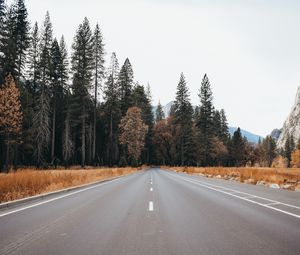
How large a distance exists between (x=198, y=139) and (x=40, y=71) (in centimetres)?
4644

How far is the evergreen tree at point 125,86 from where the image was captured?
72.8 metres

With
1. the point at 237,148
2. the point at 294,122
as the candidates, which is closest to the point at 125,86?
the point at 237,148

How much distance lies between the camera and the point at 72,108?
4962cm

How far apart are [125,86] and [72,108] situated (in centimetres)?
2587

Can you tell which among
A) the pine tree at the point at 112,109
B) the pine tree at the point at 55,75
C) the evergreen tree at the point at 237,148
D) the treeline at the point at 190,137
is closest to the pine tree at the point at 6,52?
the pine tree at the point at 55,75

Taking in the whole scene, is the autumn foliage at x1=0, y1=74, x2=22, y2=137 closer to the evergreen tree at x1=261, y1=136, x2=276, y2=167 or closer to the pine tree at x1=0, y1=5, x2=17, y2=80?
the pine tree at x1=0, y1=5, x2=17, y2=80

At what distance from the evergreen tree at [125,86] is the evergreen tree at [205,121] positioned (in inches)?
757

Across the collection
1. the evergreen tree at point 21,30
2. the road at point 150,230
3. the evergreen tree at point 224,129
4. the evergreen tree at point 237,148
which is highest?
the evergreen tree at point 21,30

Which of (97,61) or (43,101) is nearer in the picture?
(43,101)

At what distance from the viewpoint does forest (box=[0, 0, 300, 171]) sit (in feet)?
124

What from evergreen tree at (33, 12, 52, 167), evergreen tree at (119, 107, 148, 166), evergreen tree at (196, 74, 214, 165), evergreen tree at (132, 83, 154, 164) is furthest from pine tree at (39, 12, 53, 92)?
evergreen tree at (196, 74, 214, 165)

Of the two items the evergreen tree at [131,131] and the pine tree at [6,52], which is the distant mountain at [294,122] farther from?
the pine tree at [6,52]

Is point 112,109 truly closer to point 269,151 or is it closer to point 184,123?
point 184,123

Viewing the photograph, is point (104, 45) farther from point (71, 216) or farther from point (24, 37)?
point (71, 216)
